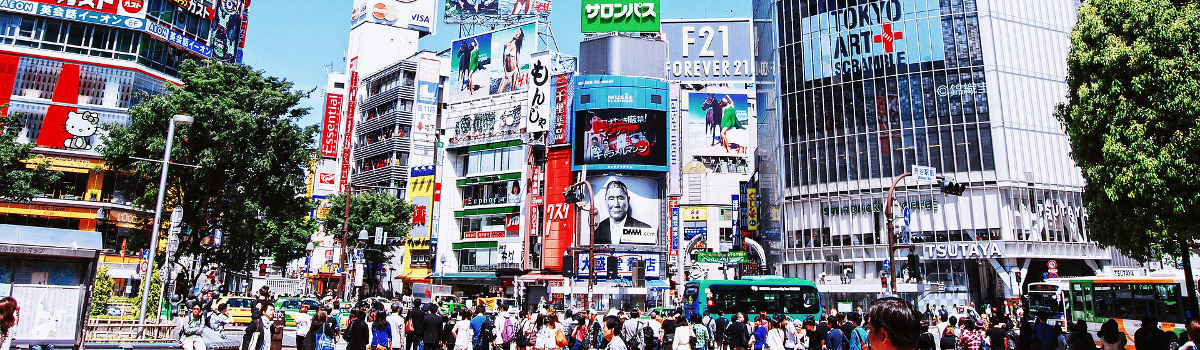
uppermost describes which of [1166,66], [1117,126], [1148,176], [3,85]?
[3,85]

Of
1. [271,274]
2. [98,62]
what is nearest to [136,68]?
[98,62]

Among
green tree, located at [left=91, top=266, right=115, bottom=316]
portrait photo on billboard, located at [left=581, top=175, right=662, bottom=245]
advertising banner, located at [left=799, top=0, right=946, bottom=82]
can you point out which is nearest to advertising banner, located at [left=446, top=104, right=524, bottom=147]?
portrait photo on billboard, located at [left=581, top=175, right=662, bottom=245]

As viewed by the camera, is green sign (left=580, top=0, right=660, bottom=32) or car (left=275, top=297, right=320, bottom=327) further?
green sign (left=580, top=0, right=660, bottom=32)

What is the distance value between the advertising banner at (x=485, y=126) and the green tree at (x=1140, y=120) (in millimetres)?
48324

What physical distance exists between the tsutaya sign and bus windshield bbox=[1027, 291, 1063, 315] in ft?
39.3

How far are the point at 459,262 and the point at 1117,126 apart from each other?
53683 mm

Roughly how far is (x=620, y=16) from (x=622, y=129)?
698 inches

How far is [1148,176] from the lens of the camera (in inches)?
656

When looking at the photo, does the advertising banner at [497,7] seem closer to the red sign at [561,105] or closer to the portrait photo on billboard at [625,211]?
the red sign at [561,105]

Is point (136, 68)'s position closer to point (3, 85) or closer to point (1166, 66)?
point (3, 85)

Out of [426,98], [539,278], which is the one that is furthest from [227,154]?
[426,98]

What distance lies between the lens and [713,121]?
7738 cm

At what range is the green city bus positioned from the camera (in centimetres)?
3183

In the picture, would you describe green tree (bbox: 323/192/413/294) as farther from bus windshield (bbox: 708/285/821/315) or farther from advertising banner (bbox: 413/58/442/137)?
bus windshield (bbox: 708/285/821/315)
